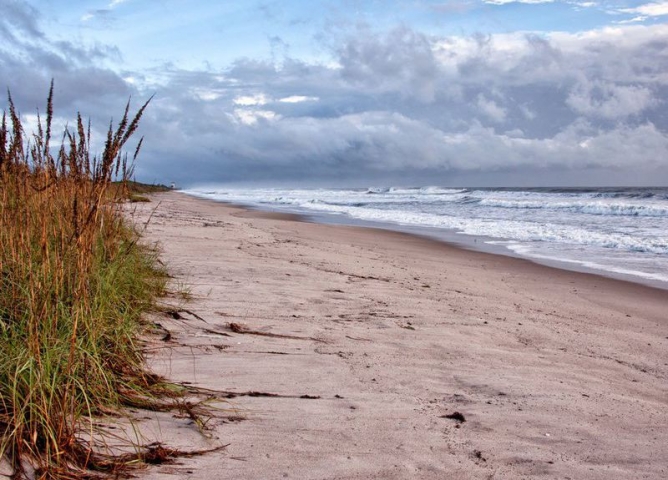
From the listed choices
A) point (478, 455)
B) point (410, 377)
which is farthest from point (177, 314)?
point (478, 455)

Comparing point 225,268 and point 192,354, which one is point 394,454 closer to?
point 192,354

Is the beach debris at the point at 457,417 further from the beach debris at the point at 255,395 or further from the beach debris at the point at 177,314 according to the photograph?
the beach debris at the point at 177,314

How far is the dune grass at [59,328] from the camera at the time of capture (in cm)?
216

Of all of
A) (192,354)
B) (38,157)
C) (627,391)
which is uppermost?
(38,157)

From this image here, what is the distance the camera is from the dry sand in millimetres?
2549

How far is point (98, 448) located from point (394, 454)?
1.25 metres

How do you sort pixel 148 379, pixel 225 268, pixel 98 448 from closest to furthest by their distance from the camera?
pixel 98 448 → pixel 148 379 → pixel 225 268

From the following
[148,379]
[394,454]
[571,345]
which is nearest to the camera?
[394,454]

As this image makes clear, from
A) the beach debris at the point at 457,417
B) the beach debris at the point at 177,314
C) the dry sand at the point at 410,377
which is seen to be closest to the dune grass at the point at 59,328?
the dry sand at the point at 410,377

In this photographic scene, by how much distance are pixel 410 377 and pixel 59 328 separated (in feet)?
6.66

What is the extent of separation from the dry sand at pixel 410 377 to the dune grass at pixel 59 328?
0.33 metres

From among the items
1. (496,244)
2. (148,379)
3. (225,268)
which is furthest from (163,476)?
(496,244)

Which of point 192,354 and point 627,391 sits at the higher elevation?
point 192,354

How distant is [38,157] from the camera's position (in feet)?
11.0
